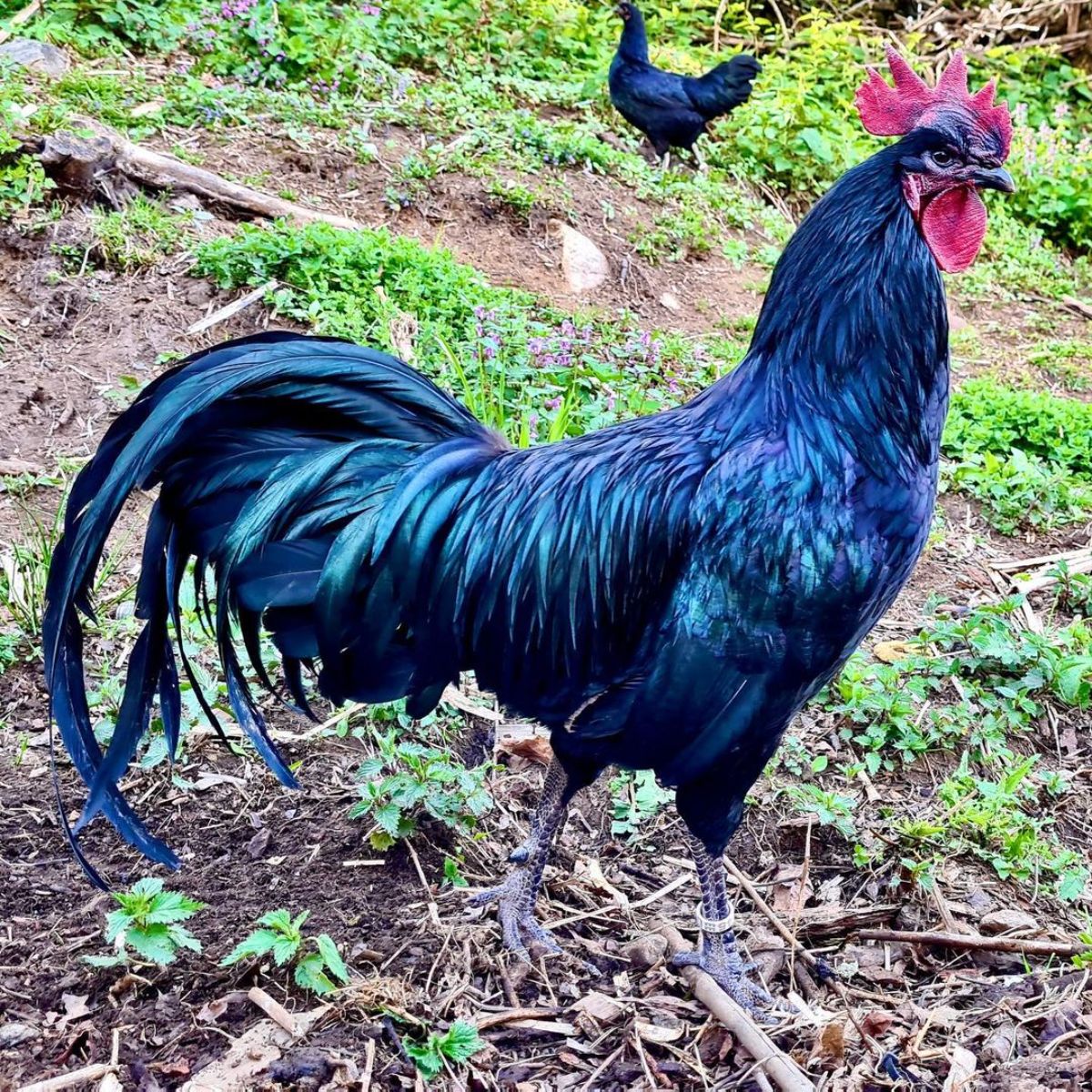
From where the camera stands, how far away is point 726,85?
361 inches

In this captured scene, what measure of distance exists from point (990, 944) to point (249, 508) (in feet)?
7.64

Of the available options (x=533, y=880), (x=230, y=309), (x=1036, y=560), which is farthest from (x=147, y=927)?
(x=1036, y=560)

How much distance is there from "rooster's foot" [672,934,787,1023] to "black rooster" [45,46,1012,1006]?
301 mm

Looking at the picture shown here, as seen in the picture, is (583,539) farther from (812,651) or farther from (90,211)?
(90,211)

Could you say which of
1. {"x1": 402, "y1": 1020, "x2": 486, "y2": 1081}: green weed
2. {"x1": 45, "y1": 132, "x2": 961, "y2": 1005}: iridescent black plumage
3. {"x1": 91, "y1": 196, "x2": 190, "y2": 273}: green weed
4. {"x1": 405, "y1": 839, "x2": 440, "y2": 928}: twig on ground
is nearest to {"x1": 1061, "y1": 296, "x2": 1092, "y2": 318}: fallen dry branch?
{"x1": 91, "y1": 196, "x2": 190, "y2": 273}: green weed

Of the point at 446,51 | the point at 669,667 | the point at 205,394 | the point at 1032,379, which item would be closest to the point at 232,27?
the point at 446,51

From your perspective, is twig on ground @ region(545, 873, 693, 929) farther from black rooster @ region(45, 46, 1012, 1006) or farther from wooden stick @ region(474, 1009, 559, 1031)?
black rooster @ region(45, 46, 1012, 1006)

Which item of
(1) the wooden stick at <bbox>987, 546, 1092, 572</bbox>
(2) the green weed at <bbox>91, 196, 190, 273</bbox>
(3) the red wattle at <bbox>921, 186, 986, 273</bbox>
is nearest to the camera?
(3) the red wattle at <bbox>921, 186, 986, 273</bbox>

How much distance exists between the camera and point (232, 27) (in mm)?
7953

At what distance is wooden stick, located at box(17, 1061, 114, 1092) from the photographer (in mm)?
2475

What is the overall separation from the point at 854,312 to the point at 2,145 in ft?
16.3

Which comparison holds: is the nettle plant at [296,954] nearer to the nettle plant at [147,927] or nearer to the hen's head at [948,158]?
the nettle plant at [147,927]

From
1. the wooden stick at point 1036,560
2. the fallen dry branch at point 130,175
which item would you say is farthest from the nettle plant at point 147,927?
the fallen dry branch at point 130,175

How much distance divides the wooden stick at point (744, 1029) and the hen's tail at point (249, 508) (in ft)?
3.47
